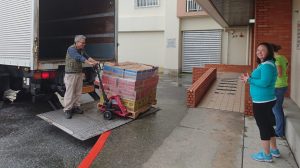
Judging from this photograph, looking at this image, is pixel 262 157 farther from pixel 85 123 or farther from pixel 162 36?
pixel 162 36

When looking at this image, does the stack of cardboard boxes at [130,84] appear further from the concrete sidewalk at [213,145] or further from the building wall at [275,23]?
the building wall at [275,23]

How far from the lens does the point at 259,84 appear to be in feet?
12.2

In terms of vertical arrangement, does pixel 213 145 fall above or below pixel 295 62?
below

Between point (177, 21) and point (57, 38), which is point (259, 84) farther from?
point (177, 21)

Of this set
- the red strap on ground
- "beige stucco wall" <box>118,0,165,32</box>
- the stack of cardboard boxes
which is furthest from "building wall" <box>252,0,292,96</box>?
"beige stucco wall" <box>118,0,165,32</box>

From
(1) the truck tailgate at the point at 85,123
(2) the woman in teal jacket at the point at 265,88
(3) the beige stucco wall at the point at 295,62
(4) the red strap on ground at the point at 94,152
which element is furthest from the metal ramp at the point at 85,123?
(3) the beige stucco wall at the point at 295,62

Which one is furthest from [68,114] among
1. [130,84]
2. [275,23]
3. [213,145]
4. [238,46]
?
[238,46]

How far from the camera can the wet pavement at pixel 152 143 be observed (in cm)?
409

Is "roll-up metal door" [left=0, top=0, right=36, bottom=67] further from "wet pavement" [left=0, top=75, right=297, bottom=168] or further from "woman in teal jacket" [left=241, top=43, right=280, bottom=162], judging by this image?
"woman in teal jacket" [left=241, top=43, right=280, bottom=162]

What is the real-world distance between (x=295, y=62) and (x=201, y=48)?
36.7 ft

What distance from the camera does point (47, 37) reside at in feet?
27.0

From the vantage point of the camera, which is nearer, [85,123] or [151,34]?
[85,123]

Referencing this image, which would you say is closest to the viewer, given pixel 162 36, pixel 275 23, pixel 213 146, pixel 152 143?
pixel 213 146

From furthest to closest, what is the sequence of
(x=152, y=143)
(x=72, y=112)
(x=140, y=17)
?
1. (x=140, y=17)
2. (x=72, y=112)
3. (x=152, y=143)
